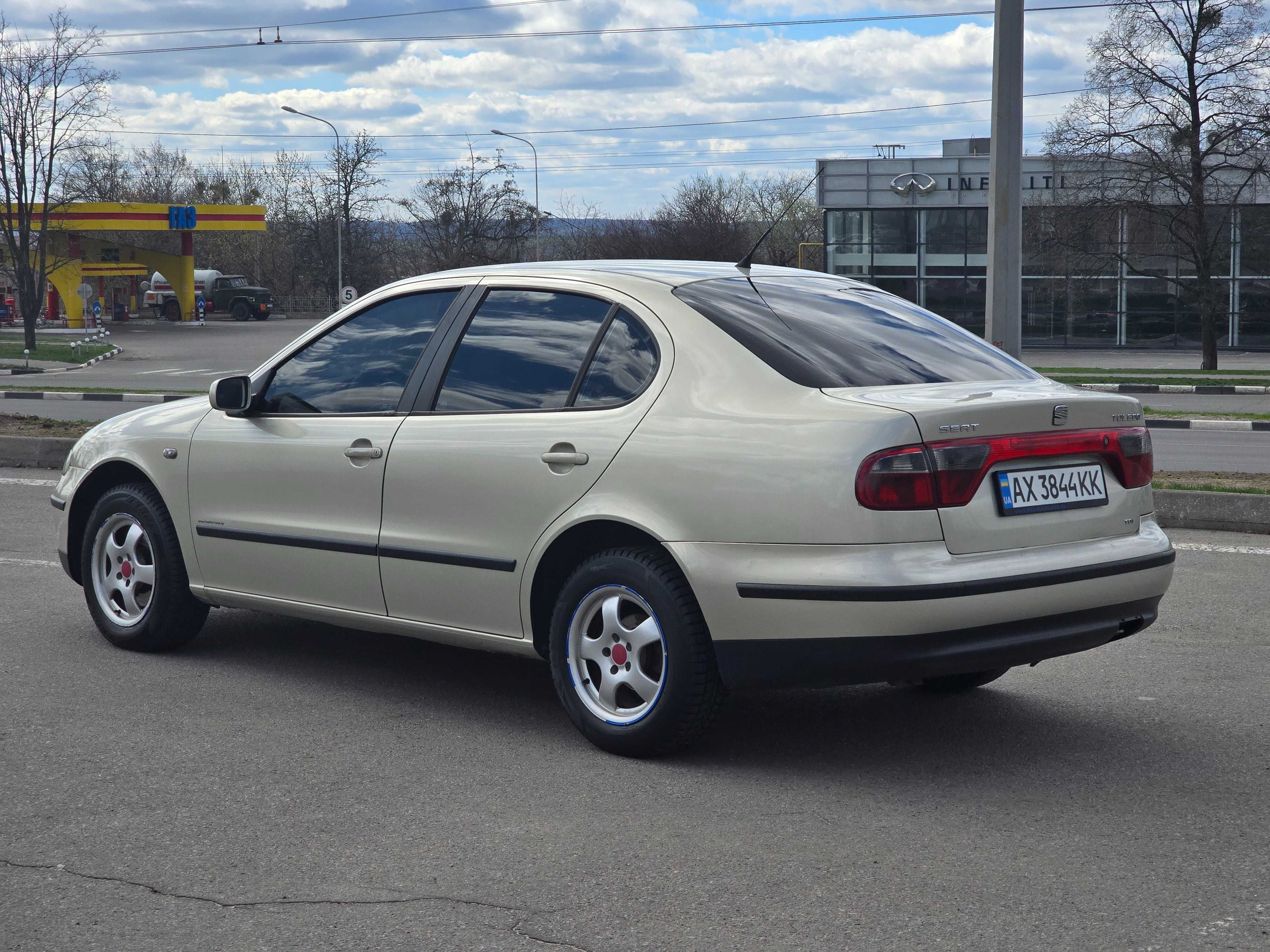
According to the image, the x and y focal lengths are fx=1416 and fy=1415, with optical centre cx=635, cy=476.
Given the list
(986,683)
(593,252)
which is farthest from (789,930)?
(593,252)

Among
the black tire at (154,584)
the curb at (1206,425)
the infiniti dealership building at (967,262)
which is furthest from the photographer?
the infiniti dealership building at (967,262)

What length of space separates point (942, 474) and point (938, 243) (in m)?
46.9

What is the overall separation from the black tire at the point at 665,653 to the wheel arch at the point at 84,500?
2460 millimetres

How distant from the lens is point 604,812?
12.6 feet

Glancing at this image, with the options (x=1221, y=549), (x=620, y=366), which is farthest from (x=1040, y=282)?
(x=620, y=366)

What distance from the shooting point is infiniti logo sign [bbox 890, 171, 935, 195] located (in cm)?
4744

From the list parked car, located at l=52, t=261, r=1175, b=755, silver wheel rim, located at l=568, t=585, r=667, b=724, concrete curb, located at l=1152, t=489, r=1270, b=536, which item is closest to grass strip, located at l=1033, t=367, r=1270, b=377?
concrete curb, located at l=1152, t=489, r=1270, b=536

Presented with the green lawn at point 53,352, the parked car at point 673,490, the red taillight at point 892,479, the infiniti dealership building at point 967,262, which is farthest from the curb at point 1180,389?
the green lawn at point 53,352

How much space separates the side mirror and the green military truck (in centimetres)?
6513

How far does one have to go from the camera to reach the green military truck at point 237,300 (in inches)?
2677

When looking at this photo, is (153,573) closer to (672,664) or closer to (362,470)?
(362,470)

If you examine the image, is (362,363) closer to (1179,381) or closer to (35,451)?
(35,451)

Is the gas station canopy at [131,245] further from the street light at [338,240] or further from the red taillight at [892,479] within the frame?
the red taillight at [892,479]

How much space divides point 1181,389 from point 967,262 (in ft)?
76.9
